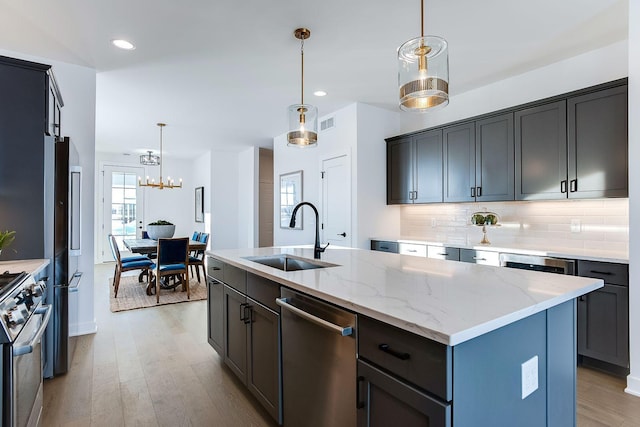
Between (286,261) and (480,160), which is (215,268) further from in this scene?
(480,160)

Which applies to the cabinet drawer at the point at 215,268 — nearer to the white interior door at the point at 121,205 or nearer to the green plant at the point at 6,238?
the green plant at the point at 6,238

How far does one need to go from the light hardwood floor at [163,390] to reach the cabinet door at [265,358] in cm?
19

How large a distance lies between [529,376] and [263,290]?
1301 mm

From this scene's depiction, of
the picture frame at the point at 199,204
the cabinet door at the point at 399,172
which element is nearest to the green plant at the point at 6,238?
the cabinet door at the point at 399,172

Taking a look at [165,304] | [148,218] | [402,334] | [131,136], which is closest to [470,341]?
[402,334]

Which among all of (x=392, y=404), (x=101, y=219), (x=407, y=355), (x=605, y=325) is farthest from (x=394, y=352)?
(x=101, y=219)

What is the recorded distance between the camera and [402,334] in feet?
3.60

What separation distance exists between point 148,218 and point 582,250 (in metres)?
8.86

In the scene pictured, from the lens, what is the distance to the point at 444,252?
3805 mm

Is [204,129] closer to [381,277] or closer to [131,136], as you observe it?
A: [131,136]

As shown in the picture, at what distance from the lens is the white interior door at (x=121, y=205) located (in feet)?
27.6

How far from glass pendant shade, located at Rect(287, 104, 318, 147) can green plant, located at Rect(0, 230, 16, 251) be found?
1981mm

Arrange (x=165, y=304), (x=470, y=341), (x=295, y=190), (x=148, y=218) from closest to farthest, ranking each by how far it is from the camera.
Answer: (x=470, y=341) < (x=165, y=304) < (x=295, y=190) < (x=148, y=218)

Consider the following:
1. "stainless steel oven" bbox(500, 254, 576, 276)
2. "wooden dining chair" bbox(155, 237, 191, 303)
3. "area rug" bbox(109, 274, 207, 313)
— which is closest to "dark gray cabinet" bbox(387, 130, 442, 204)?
"stainless steel oven" bbox(500, 254, 576, 276)
